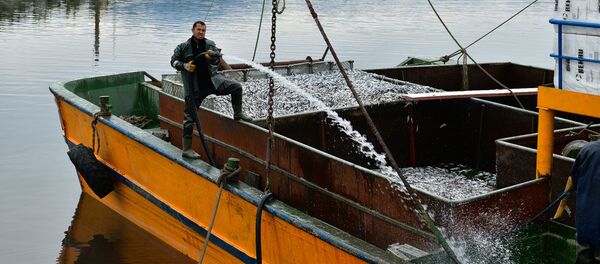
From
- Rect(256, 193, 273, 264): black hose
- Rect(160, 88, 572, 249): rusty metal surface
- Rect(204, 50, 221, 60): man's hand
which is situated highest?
Rect(204, 50, 221, 60): man's hand

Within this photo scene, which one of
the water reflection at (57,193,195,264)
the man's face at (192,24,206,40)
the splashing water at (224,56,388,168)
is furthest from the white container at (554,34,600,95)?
the water reflection at (57,193,195,264)

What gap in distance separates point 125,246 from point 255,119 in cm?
270

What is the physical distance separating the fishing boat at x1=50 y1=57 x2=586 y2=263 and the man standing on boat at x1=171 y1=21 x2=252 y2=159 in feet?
0.76

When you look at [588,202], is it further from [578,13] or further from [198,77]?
[198,77]

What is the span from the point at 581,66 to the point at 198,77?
3.73 m

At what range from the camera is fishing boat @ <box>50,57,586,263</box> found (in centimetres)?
577

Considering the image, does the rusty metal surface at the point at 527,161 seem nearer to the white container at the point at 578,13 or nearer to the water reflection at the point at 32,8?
the white container at the point at 578,13

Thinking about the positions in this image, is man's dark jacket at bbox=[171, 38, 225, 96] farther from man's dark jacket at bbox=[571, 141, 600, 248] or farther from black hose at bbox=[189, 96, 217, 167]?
man's dark jacket at bbox=[571, 141, 600, 248]

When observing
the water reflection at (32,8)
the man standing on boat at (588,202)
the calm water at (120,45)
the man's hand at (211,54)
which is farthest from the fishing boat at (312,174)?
the water reflection at (32,8)

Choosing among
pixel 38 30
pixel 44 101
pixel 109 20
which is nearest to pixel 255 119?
pixel 44 101

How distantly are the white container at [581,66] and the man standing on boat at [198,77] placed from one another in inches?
127

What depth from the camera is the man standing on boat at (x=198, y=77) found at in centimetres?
730

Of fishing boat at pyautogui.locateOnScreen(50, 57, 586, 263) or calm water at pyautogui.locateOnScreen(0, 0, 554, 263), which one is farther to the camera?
calm water at pyautogui.locateOnScreen(0, 0, 554, 263)

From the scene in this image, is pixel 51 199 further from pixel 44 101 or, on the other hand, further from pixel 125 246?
pixel 44 101
